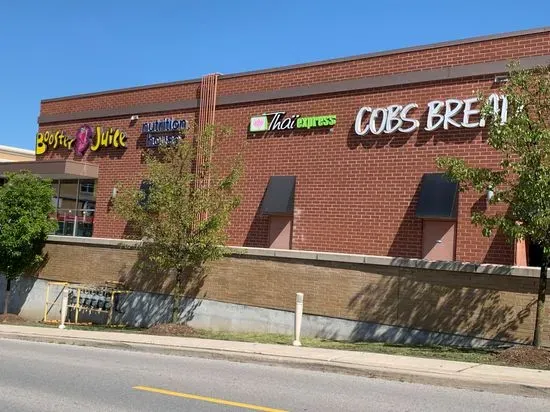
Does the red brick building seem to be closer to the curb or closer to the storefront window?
the storefront window

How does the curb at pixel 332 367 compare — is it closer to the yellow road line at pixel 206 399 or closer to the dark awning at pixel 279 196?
the yellow road line at pixel 206 399

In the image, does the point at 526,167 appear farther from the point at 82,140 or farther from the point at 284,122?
the point at 82,140

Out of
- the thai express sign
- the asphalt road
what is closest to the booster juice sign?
the asphalt road

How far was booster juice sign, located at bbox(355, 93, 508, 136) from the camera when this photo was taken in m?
14.8

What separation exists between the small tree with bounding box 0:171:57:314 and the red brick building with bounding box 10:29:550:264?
8.99ft

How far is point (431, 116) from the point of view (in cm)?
1555

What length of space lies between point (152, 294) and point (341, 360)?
9611 mm

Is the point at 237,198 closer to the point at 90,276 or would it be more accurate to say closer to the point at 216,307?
the point at 216,307

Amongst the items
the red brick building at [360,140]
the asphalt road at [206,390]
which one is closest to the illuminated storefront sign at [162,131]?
the red brick building at [360,140]

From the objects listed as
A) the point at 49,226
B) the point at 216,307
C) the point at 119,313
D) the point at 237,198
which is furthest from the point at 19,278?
the point at 237,198

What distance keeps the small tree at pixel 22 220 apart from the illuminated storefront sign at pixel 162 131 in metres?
3.92

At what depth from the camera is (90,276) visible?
20750mm

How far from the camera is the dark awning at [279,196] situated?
17.9 meters

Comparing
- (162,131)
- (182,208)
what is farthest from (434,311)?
(162,131)
